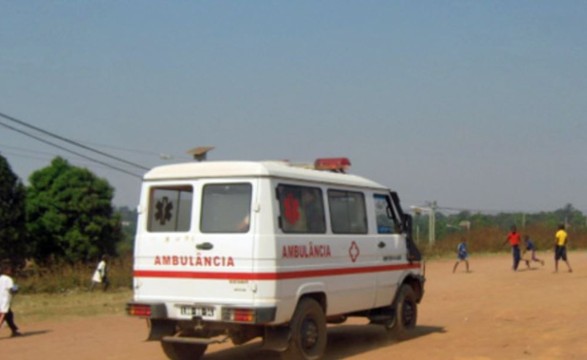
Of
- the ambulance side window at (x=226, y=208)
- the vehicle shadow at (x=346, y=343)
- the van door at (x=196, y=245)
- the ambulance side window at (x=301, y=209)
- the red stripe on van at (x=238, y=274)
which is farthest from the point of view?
the vehicle shadow at (x=346, y=343)

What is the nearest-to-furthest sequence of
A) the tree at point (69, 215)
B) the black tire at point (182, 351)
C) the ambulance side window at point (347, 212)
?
the black tire at point (182, 351) → the ambulance side window at point (347, 212) → the tree at point (69, 215)

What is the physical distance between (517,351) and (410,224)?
285cm

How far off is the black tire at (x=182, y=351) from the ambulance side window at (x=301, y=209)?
222cm

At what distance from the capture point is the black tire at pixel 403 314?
13453 mm

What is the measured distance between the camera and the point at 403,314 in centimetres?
1362

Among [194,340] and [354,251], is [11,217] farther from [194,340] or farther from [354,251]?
[194,340]

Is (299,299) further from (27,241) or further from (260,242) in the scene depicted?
(27,241)

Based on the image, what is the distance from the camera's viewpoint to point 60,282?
2717 cm

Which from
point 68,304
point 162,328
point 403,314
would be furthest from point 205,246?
point 68,304

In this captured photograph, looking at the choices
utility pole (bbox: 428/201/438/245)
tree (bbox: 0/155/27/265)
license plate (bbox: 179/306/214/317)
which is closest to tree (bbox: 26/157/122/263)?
tree (bbox: 0/155/27/265)

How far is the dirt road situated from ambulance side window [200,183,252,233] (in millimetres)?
2577

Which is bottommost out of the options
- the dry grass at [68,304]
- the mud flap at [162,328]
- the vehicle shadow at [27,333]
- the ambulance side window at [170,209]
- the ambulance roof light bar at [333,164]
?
the vehicle shadow at [27,333]

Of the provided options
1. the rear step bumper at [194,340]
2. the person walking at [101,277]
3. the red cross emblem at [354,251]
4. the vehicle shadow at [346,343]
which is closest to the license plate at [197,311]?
the rear step bumper at [194,340]

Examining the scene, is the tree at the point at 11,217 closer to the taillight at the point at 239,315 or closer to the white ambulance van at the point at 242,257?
the white ambulance van at the point at 242,257
